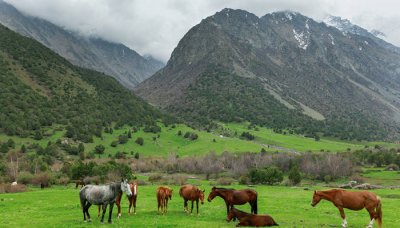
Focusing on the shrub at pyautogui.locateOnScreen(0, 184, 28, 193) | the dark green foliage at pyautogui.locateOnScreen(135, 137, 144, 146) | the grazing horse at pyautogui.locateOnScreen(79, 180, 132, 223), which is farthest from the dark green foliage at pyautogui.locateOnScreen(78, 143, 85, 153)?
the grazing horse at pyautogui.locateOnScreen(79, 180, 132, 223)

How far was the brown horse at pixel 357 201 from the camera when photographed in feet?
93.9

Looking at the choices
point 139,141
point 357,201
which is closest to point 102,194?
point 357,201

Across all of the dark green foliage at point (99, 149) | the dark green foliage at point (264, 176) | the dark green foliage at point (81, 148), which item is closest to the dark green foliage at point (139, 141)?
the dark green foliage at point (99, 149)

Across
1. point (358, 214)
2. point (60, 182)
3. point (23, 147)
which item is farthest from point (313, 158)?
point (358, 214)

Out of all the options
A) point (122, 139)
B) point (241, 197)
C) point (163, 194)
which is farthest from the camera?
point (122, 139)

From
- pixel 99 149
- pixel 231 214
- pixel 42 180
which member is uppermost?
pixel 99 149

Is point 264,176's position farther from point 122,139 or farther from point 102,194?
point 122,139

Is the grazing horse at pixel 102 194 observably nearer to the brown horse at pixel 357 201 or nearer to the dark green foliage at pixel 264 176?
the brown horse at pixel 357 201

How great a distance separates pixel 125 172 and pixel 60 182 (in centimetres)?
1796

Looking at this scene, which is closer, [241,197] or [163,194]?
[241,197]

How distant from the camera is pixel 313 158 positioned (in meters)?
165

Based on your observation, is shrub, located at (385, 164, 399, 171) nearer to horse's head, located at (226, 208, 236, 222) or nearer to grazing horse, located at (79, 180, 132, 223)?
horse's head, located at (226, 208, 236, 222)

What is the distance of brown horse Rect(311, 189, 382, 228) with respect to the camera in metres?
28.6

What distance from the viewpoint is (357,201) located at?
29562 mm
